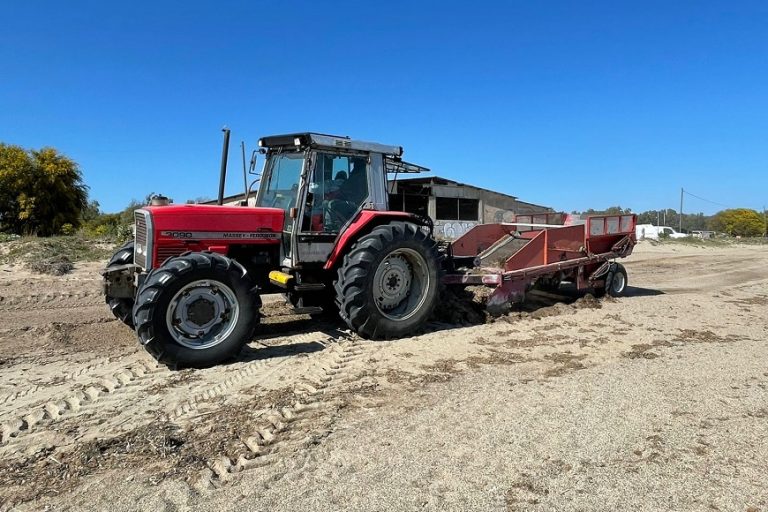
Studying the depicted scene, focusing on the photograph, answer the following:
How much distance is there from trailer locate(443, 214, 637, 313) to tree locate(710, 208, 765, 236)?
63.6 metres

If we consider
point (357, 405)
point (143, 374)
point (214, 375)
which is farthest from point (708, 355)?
point (143, 374)

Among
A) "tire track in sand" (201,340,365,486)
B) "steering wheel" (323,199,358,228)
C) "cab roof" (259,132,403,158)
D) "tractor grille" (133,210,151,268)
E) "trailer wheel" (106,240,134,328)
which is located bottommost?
"tire track in sand" (201,340,365,486)

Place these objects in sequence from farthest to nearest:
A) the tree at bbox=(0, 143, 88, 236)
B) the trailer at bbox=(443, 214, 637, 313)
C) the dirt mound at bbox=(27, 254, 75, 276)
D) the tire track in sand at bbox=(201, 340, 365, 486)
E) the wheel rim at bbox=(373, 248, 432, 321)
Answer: the tree at bbox=(0, 143, 88, 236)
the dirt mound at bbox=(27, 254, 75, 276)
the trailer at bbox=(443, 214, 637, 313)
the wheel rim at bbox=(373, 248, 432, 321)
the tire track in sand at bbox=(201, 340, 365, 486)

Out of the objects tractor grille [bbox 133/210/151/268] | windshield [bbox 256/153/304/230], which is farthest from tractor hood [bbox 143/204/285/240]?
windshield [bbox 256/153/304/230]

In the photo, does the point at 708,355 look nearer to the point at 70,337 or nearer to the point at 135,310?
the point at 135,310

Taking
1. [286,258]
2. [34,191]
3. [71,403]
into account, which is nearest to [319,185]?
[286,258]

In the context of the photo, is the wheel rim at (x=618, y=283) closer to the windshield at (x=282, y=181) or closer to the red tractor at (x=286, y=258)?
the red tractor at (x=286, y=258)

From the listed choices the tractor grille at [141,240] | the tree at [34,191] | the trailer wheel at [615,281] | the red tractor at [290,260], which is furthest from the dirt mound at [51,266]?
the tree at [34,191]

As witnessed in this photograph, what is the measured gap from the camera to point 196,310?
16.7 feet

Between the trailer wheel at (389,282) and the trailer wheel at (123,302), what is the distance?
239 cm

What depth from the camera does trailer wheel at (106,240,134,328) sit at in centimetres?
617

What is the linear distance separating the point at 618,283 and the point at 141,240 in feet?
25.1

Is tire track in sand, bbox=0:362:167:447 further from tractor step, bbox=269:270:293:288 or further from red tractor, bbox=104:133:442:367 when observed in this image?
tractor step, bbox=269:270:293:288

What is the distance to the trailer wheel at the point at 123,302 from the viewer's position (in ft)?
20.2
